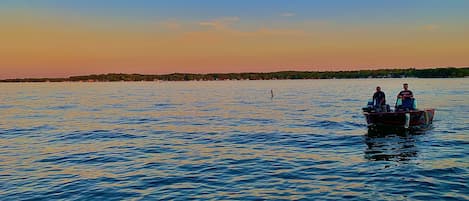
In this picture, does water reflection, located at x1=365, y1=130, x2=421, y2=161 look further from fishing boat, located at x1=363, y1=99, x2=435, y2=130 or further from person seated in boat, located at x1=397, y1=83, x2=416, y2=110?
person seated in boat, located at x1=397, y1=83, x2=416, y2=110

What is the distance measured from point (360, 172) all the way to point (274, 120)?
17.9m

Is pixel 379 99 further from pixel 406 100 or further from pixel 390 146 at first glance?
pixel 390 146

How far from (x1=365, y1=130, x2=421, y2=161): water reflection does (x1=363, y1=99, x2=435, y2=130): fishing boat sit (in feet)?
1.80

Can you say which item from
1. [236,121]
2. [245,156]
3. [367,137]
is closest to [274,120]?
[236,121]

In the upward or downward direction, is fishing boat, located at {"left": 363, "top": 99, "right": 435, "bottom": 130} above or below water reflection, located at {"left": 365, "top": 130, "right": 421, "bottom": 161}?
above

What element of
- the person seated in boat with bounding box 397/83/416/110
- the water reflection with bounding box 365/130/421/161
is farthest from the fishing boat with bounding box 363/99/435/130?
the water reflection with bounding box 365/130/421/161

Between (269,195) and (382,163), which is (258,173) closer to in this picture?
(269,195)

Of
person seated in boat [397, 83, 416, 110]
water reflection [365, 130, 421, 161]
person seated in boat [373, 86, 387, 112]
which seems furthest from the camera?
person seated in boat [373, 86, 387, 112]

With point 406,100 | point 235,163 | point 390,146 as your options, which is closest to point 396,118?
point 406,100

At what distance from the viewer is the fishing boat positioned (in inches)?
913

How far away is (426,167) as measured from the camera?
1383cm

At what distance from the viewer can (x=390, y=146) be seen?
18.6m

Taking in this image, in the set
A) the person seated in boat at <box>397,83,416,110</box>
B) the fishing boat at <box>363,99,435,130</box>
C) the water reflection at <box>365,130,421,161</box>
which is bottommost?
the water reflection at <box>365,130,421,161</box>

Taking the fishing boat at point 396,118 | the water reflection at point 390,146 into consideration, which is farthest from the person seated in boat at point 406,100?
the water reflection at point 390,146
